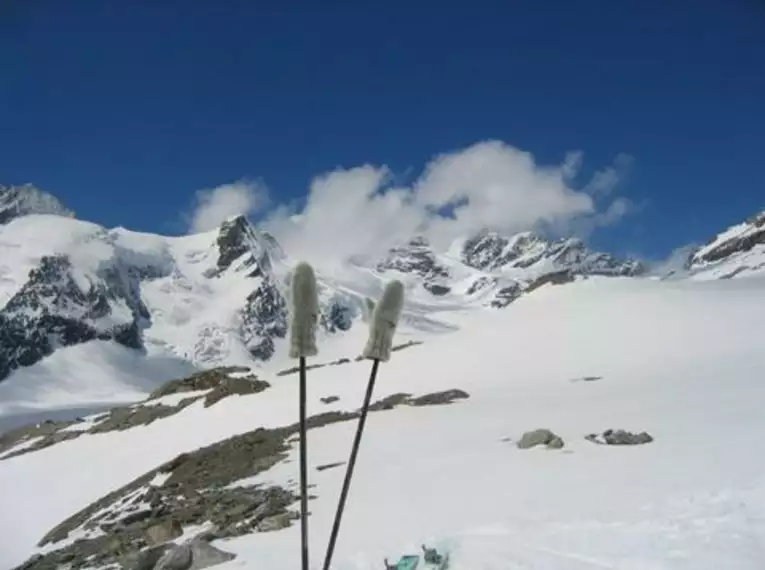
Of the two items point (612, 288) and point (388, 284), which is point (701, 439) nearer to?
point (388, 284)

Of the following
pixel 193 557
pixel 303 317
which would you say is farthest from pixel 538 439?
pixel 303 317

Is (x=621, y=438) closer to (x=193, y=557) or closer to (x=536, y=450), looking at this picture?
(x=536, y=450)

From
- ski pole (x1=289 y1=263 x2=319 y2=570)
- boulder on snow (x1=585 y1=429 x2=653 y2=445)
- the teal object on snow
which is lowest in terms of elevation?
the teal object on snow

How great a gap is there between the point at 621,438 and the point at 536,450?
7.39 ft

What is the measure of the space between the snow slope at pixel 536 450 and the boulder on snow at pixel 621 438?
1.57 feet

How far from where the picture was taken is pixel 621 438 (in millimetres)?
20625

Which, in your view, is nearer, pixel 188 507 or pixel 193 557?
pixel 193 557

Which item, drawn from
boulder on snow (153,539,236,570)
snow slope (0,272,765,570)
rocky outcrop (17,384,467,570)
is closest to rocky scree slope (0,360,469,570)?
rocky outcrop (17,384,467,570)

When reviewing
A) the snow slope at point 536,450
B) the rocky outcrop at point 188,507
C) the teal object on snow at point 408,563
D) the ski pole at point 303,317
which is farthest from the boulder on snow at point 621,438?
the ski pole at point 303,317

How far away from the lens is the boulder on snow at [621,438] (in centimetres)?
2025

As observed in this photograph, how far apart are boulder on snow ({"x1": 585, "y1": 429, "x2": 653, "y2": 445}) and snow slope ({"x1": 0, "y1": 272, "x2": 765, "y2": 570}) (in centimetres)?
48

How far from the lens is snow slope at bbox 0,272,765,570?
11.2 metres

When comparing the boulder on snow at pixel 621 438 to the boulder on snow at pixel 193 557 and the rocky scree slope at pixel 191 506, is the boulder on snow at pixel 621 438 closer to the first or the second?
the rocky scree slope at pixel 191 506

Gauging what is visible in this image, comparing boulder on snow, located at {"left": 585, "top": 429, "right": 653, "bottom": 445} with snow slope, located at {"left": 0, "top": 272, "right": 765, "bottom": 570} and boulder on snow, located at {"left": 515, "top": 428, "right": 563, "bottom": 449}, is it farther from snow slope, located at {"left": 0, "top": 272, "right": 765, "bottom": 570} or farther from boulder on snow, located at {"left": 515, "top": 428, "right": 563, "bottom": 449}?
boulder on snow, located at {"left": 515, "top": 428, "right": 563, "bottom": 449}
